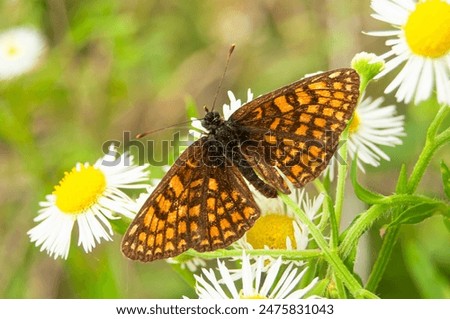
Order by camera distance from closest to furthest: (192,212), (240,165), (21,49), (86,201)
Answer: (192,212) < (240,165) < (86,201) < (21,49)

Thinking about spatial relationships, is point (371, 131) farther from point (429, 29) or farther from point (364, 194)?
point (364, 194)

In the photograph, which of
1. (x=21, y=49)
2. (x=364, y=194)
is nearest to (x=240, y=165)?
(x=364, y=194)

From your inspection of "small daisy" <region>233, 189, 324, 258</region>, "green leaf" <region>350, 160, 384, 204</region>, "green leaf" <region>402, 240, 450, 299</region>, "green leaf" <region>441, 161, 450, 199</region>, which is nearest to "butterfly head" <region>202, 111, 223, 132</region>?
"small daisy" <region>233, 189, 324, 258</region>

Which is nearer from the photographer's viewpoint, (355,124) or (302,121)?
(302,121)

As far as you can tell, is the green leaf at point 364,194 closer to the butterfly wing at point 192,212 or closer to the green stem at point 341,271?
the green stem at point 341,271

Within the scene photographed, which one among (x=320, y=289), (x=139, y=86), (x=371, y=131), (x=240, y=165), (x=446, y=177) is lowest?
(x=320, y=289)

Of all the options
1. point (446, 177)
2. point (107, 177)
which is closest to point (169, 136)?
point (107, 177)

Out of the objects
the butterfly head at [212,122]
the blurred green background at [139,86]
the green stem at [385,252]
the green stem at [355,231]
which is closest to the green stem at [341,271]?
the green stem at [355,231]
